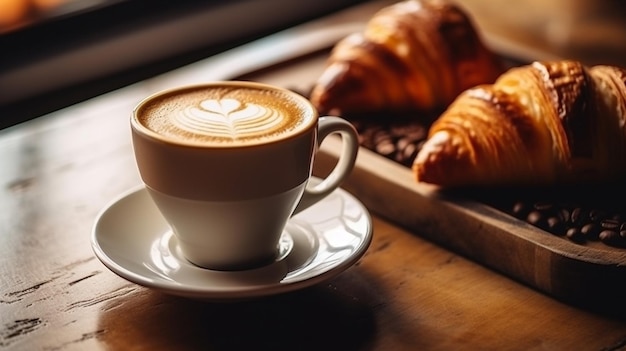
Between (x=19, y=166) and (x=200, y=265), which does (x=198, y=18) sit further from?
(x=200, y=265)

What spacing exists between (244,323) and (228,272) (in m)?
0.04

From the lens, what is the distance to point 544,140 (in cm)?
92

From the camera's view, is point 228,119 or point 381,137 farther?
point 381,137

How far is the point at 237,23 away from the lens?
1.77 meters

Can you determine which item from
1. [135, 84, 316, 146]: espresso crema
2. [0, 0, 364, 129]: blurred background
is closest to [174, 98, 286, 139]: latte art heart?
[135, 84, 316, 146]: espresso crema

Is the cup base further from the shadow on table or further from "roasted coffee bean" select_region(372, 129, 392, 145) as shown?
"roasted coffee bean" select_region(372, 129, 392, 145)

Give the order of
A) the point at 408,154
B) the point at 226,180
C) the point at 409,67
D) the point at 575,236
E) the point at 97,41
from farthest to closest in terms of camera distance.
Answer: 1. the point at 97,41
2. the point at 409,67
3. the point at 408,154
4. the point at 575,236
5. the point at 226,180

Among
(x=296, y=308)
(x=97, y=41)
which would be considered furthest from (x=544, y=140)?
(x=97, y=41)

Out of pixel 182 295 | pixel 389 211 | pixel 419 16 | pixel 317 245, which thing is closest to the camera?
pixel 182 295

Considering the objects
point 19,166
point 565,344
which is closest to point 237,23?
point 19,166

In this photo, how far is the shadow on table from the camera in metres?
0.73

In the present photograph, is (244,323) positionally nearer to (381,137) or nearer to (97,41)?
(381,137)

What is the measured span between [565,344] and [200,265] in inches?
11.8

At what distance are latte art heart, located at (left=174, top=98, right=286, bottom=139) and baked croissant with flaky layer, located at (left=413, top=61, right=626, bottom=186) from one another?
0.62 ft
